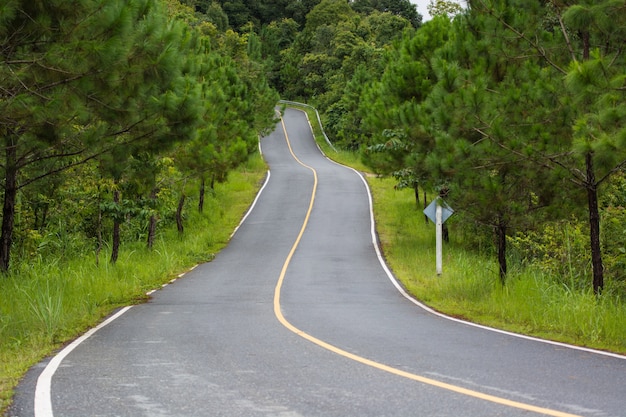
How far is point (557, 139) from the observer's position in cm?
1273

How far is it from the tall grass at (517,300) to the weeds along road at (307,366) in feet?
2.63

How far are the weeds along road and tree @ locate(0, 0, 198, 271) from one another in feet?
10.6

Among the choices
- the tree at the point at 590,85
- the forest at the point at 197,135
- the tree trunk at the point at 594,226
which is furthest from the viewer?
the tree trunk at the point at 594,226

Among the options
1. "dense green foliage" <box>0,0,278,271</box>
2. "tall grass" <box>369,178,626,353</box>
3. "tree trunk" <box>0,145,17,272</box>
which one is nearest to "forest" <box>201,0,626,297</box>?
"tall grass" <box>369,178,626,353</box>

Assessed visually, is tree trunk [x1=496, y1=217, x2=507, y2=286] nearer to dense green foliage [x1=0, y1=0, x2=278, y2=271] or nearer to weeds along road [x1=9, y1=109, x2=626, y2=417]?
weeds along road [x1=9, y1=109, x2=626, y2=417]

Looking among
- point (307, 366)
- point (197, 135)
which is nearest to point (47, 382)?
point (307, 366)

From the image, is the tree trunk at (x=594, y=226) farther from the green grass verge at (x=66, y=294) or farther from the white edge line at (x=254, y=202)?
the white edge line at (x=254, y=202)

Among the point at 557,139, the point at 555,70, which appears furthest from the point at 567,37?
the point at 557,139

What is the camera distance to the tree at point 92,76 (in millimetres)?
9461

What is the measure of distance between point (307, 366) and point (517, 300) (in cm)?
631

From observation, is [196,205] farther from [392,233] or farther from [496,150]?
[496,150]

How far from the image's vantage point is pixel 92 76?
10.1 m

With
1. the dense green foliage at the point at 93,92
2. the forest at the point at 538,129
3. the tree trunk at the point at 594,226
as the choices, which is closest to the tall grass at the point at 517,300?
the tree trunk at the point at 594,226

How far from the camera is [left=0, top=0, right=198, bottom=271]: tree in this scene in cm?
946
